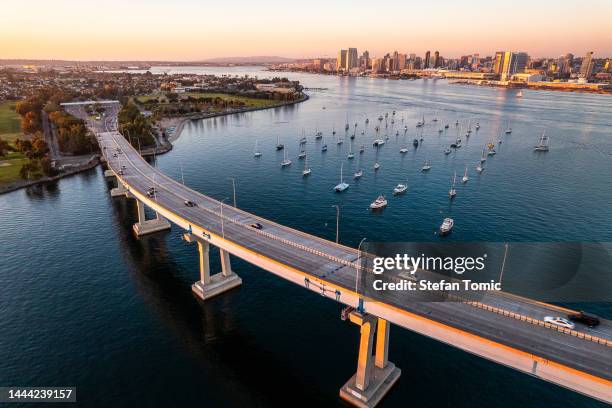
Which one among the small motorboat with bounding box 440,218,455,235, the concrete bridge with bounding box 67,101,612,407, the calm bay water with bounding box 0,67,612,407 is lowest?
the calm bay water with bounding box 0,67,612,407

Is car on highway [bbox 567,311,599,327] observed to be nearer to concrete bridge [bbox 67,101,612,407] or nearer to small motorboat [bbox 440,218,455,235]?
concrete bridge [bbox 67,101,612,407]

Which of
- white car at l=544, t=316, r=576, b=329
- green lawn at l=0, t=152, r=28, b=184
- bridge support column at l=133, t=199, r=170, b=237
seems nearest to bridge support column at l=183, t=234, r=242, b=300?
bridge support column at l=133, t=199, r=170, b=237

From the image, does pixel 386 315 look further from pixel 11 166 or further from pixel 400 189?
pixel 11 166

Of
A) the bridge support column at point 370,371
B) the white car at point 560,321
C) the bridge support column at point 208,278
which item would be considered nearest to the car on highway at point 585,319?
the white car at point 560,321

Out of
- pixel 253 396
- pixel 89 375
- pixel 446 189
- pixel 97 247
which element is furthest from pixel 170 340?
pixel 446 189

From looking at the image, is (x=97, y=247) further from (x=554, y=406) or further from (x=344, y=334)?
(x=554, y=406)

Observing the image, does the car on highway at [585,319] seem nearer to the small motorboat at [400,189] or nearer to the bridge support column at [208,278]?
the bridge support column at [208,278]
